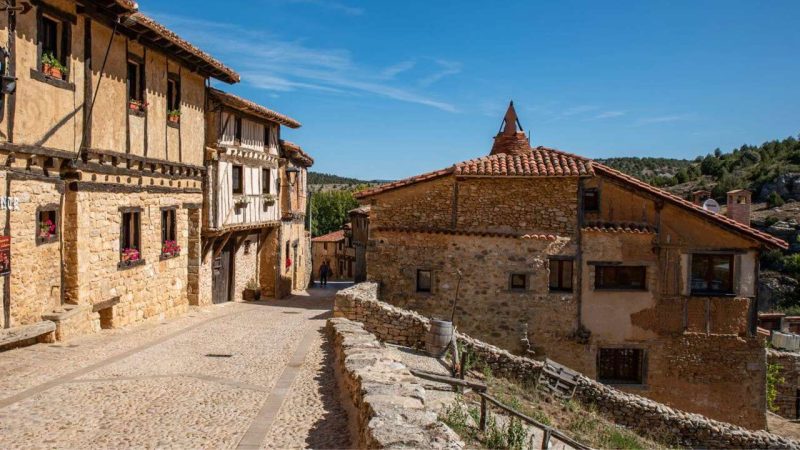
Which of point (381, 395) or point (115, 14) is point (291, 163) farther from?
point (381, 395)

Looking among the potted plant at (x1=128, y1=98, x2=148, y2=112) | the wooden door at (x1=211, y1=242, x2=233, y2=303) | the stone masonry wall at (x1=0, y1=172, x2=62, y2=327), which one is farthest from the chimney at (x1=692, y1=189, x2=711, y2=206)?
the stone masonry wall at (x1=0, y1=172, x2=62, y2=327)

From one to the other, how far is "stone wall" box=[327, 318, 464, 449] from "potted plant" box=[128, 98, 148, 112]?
856 cm

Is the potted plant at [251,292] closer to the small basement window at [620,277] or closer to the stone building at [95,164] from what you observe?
the stone building at [95,164]

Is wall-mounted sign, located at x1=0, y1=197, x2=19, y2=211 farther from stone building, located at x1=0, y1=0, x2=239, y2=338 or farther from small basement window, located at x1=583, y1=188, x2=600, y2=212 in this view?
small basement window, located at x1=583, y1=188, x2=600, y2=212

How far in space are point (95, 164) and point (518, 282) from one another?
12254 millimetres

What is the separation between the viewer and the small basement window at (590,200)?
57.2 ft

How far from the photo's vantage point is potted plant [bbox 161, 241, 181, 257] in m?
16.3

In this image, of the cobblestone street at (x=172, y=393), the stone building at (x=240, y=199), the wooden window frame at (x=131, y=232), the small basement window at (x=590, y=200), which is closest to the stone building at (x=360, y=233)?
the stone building at (x=240, y=199)

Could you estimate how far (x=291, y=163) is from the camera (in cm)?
2848

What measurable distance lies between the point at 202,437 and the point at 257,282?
17990 mm

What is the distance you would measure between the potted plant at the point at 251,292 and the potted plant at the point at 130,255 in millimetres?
8131

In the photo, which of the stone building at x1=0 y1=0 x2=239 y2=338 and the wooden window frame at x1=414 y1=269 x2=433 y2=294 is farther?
the wooden window frame at x1=414 y1=269 x2=433 y2=294

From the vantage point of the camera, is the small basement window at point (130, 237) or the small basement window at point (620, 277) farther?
the small basement window at point (620, 277)

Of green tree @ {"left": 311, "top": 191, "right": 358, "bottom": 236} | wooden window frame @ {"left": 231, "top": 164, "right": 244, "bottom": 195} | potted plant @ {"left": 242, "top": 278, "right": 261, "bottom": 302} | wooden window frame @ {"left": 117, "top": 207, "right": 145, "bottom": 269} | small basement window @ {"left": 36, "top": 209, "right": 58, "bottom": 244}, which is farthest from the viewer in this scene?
green tree @ {"left": 311, "top": 191, "right": 358, "bottom": 236}
